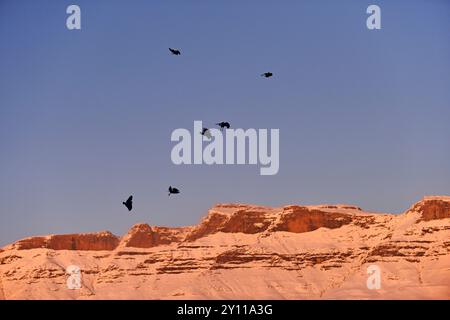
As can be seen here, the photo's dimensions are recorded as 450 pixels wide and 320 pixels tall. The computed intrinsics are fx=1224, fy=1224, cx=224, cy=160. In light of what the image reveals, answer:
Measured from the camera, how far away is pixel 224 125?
8312 cm
